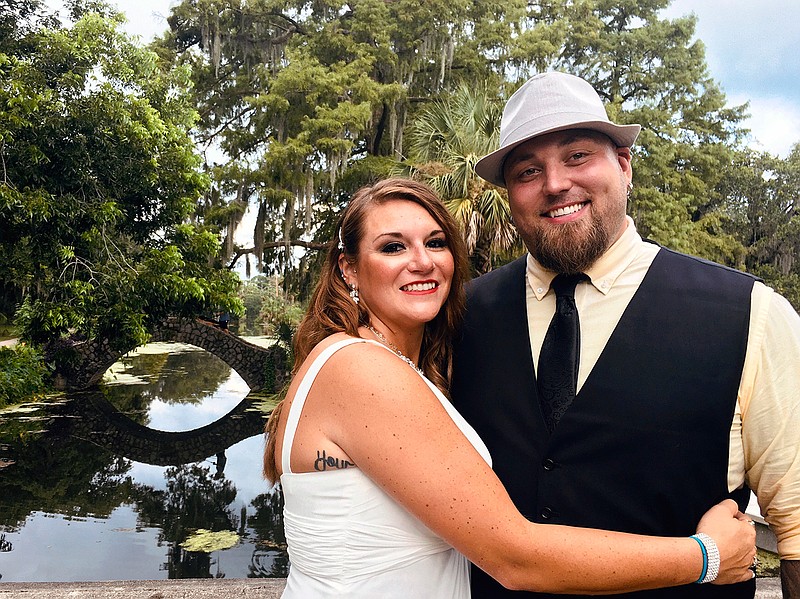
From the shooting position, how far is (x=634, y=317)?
156 cm

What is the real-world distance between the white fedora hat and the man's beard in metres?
0.24

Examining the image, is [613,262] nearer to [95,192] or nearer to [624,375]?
[624,375]

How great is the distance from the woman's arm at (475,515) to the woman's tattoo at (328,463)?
37 millimetres

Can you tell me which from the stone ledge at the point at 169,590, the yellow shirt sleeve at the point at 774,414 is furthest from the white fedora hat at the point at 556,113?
the stone ledge at the point at 169,590

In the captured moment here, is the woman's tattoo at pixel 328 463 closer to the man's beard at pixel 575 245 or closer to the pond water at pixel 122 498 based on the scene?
the man's beard at pixel 575 245

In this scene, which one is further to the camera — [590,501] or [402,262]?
[402,262]

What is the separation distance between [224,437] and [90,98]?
998cm

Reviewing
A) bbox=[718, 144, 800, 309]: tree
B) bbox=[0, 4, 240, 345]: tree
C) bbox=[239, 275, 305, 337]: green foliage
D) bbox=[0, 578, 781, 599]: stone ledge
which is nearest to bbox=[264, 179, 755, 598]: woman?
bbox=[0, 578, 781, 599]: stone ledge

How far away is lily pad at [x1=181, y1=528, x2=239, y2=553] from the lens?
8.91m

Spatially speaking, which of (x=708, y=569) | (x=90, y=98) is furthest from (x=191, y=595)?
(x=90, y=98)

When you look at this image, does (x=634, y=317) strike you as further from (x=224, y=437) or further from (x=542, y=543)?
(x=224, y=437)

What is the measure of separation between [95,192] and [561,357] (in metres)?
8.22

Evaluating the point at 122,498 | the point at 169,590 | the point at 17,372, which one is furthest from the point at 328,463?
the point at 122,498

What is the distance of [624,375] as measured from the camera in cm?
151
